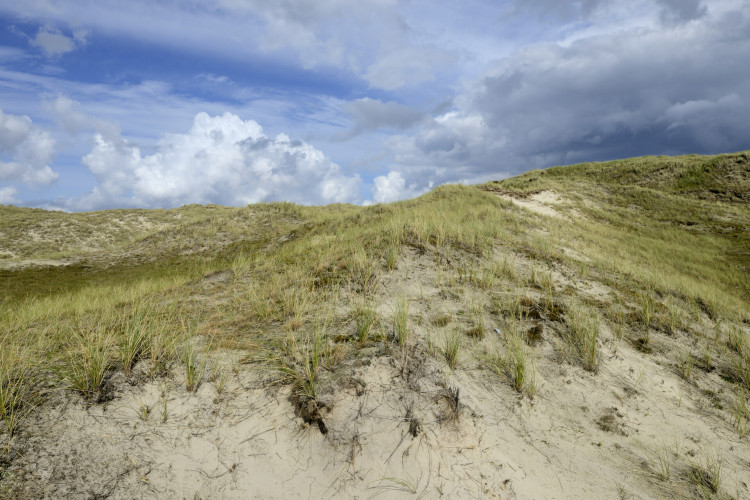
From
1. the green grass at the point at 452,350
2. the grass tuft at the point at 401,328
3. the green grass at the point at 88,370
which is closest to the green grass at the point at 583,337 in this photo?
the green grass at the point at 452,350

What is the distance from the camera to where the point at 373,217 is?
16.7 meters

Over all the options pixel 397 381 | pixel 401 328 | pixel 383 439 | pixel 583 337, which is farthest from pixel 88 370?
pixel 583 337

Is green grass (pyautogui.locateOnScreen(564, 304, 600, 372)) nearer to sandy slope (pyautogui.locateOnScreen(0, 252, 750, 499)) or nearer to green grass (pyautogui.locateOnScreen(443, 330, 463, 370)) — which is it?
sandy slope (pyautogui.locateOnScreen(0, 252, 750, 499))

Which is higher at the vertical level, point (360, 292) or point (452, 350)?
point (360, 292)

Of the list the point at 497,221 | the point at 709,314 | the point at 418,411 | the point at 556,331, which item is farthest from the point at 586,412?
the point at 497,221

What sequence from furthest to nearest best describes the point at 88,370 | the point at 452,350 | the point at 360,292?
1. the point at 360,292
2. the point at 452,350
3. the point at 88,370

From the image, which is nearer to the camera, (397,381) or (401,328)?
(397,381)

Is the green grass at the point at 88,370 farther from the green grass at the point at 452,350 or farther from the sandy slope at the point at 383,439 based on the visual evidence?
the green grass at the point at 452,350

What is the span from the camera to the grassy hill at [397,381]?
323cm

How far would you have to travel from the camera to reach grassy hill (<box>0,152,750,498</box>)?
323cm

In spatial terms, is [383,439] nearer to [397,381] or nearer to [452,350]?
[397,381]

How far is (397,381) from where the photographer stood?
13.3ft

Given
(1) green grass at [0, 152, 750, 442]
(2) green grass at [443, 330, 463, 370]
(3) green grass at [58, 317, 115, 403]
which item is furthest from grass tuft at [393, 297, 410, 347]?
Result: (3) green grass at [58, 317, 115, 403]

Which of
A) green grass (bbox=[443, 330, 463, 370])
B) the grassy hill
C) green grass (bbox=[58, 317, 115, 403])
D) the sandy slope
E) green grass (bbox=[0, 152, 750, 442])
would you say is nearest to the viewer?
the sandy slope
